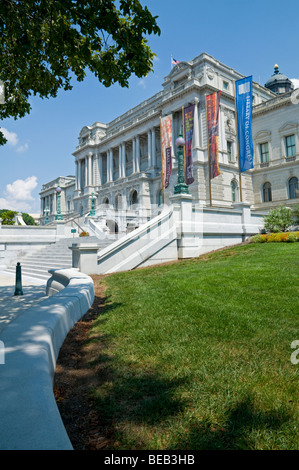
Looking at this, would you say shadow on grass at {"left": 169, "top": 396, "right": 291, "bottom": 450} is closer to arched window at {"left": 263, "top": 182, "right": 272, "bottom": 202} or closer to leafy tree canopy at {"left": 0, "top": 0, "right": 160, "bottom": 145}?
leafy tree canopy at {"left": 0, "top": 0, "right": 160, "bottom": 145}

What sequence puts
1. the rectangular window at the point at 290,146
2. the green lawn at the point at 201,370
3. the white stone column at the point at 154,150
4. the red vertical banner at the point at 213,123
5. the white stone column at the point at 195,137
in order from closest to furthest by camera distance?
the green lawn at the point at 201,370 < the red vertical banner at the point at 213,123 < the rectangular window at the point at 290,146 < the white stone column at the point at 195,137 < the white stone column at the point at 154,150

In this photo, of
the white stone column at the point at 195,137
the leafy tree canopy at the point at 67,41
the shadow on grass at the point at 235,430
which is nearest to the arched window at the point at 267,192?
the white stone column at the point at 195,137

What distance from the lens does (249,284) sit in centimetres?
665

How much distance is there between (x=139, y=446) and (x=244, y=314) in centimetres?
307

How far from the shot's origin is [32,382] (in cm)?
231

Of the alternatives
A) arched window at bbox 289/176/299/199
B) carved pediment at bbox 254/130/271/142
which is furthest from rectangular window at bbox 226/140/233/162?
arched window at bbox 289/176/299/199

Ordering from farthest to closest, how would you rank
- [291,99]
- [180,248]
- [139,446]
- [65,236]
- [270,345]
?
[291,99] → [65,236] → [180,248] → [270,345] → [139,446]

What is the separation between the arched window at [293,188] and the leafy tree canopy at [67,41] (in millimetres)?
32402

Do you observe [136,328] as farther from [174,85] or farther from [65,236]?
[174,85]

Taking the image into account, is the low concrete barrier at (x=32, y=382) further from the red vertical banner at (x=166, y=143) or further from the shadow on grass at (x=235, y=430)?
the red vertical banner at (x=166, y=143)

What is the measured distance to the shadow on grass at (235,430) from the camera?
6.72 ft

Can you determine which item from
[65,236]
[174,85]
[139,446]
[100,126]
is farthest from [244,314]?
[100,126]

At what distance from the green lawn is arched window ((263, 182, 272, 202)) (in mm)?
35131

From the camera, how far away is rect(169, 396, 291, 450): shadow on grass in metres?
2.05
